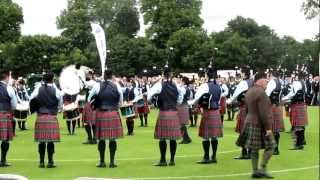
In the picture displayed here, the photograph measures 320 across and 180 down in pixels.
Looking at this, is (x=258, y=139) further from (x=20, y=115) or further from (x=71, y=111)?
(x=20, y=115)

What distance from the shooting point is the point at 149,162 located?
11.8m

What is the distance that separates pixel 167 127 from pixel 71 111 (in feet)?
20.9

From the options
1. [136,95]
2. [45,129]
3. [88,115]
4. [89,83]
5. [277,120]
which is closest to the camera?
[45,129]

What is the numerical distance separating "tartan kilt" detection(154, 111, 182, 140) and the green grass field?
0.55 meters

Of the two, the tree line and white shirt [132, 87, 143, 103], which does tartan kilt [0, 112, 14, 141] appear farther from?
the tree line

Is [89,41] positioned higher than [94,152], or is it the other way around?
[89,41]

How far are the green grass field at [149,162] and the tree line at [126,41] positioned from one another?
3746 centimetres

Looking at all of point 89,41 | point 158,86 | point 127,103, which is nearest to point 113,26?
point 89,41

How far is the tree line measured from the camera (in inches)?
2232

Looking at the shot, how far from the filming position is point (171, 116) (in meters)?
11.3

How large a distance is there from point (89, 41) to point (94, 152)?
49.5 metres

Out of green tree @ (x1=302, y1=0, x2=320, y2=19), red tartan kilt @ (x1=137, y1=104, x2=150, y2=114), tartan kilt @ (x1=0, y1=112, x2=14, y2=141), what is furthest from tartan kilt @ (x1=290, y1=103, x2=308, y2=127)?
green tree @ (x1=302, y1=0, x2=320, y2=19)

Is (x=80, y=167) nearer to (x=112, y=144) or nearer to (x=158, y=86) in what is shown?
(x=112, y=144)

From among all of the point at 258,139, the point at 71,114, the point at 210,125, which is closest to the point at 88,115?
the point at 71,114
